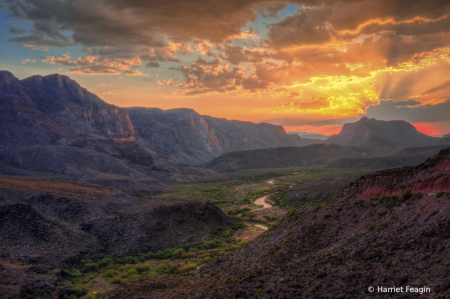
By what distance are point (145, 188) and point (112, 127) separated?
3358 inches

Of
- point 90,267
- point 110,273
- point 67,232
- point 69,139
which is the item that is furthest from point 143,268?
point 69,139

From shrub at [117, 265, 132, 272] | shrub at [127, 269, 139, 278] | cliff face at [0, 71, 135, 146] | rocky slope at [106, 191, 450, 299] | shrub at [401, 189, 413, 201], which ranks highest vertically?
cliff face at [0, 71, 135, 146]

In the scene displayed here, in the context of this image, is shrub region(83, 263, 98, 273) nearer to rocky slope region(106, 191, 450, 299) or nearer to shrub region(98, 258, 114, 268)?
shrub region(98, 258, 114, 268)

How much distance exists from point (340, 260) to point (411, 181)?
9.44m

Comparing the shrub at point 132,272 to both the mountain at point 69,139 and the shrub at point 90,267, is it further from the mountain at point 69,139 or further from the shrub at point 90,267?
the mountain at point 69,139

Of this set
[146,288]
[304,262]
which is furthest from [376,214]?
[146,288]

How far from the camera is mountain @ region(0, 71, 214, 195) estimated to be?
3701 inches

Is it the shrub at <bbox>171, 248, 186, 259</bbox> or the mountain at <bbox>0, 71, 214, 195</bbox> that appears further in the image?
the mountain at <bbox>0, 71, 214, 195</bbox>

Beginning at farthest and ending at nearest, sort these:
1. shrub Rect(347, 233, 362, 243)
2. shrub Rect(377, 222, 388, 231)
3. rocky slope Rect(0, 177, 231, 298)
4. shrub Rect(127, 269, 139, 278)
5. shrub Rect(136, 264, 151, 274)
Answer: shrub Rect(136, 264, 151, 274) → shrub Rect(127, 269, 139, 278) → rocky slope Rect(0, 177, 231, 298) → shrub Rect(347, 233, 362, 243) → shrub Rect(377, 222, 388, 231)

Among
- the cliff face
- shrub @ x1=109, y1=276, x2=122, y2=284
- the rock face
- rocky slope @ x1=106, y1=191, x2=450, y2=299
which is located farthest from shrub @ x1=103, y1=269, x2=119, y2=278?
the cliff face

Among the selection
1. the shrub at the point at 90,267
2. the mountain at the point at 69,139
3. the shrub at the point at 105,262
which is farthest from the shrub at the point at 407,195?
the mountain at the point at 69,139

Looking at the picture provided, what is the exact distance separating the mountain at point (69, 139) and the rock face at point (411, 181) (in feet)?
238

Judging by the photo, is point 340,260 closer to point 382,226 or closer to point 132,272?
point 382,226

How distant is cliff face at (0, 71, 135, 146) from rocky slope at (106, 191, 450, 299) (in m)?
117
